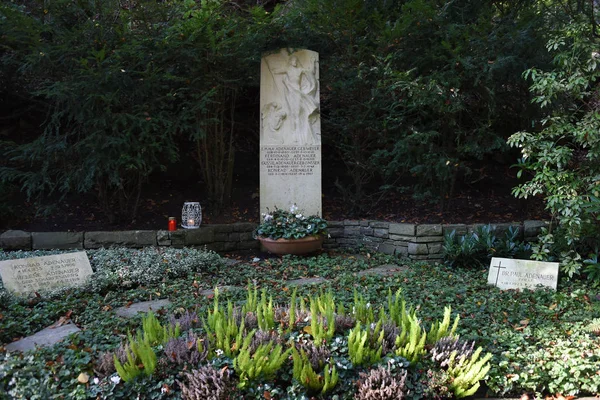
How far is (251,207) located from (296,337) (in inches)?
166

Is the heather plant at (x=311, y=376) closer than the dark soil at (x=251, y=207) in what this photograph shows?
Yes

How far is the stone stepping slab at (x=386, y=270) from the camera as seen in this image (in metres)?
4.90

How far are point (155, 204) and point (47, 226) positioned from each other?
4.17ft

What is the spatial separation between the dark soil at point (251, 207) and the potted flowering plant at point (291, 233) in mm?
737

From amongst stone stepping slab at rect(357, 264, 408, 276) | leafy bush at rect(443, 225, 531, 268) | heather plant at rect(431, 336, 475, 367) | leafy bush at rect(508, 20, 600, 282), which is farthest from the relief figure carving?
heather plant at rect(431, 336, 475, 367)

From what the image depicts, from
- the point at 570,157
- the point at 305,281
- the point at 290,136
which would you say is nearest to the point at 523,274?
the point at 570,157

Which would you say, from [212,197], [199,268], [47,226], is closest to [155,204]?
[212,197]

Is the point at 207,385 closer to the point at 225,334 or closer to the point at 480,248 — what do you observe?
the point at 225,334

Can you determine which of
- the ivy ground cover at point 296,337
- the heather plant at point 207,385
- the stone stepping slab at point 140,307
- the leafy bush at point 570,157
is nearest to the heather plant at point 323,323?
the ivy ground cover at point 296,337

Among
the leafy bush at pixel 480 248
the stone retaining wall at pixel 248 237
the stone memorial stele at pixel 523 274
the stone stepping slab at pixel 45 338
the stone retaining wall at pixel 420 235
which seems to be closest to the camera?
the stone stepping slab at pixel 45 338

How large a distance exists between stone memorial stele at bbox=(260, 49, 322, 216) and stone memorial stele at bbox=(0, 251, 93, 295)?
241 cm

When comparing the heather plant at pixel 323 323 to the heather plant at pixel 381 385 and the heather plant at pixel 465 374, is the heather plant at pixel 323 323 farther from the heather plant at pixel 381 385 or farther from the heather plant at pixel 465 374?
the heather plant at pixel 465 374

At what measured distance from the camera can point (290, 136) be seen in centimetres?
623

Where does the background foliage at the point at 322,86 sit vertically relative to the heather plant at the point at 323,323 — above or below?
above
